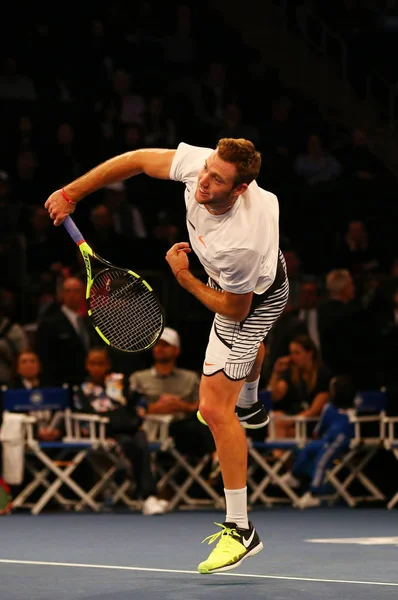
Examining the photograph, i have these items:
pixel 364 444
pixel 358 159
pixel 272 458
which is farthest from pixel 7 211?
pixel 358 159

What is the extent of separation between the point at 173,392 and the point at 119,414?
A: 80 cm

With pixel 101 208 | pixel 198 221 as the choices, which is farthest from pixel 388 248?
pixel 198 221

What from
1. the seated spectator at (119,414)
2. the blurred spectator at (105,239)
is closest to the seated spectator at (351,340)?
the seated spectator at (119,414)

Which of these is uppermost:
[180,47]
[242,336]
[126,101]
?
[180,47]

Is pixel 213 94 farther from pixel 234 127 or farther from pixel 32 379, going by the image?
pixel 32 379

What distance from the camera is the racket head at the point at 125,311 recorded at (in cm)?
726

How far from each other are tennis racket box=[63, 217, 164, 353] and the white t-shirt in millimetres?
428

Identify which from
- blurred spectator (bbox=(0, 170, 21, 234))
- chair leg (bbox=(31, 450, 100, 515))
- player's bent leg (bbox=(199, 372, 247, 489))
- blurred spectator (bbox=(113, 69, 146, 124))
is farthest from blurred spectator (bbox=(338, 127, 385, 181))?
player's bent leg (bbox=(199, 372, 247, 489))

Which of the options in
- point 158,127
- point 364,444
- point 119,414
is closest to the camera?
point 119,414

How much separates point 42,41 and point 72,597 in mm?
12721

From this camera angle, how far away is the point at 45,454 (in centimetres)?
1229

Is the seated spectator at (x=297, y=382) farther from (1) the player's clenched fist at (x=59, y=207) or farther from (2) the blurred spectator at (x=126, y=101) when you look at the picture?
(2) the blurred spectator at (x=126, y=101)

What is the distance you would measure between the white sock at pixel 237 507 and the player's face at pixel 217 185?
1.57 meters

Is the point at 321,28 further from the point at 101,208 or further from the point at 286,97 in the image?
the point at 101,208
